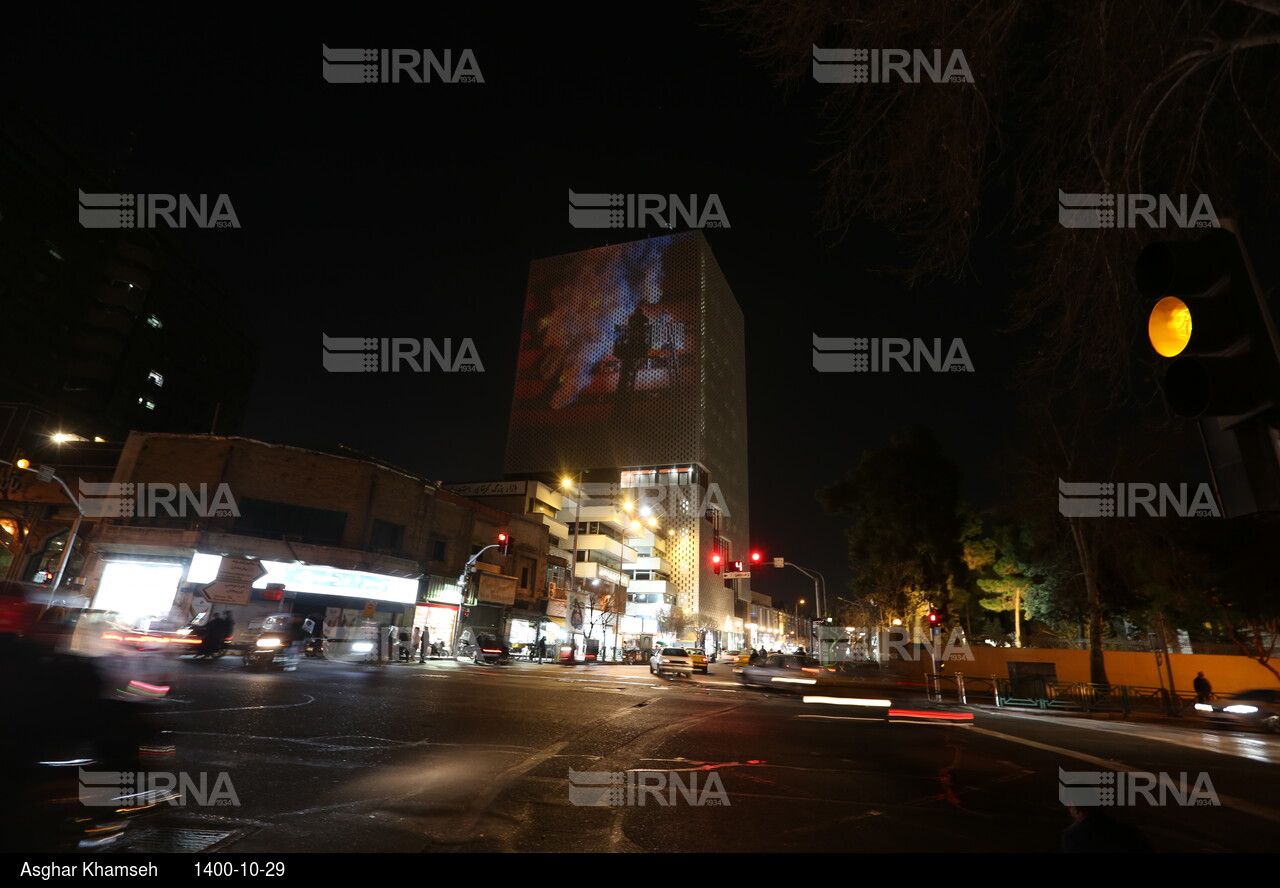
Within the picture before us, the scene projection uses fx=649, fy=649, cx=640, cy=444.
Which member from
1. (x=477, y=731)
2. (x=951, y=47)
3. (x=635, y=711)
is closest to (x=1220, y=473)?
(x=951, y=47)

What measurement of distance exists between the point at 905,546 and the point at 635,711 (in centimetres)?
2969

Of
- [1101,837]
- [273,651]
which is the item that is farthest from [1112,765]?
[273,651]

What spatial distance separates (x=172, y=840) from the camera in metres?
4.41

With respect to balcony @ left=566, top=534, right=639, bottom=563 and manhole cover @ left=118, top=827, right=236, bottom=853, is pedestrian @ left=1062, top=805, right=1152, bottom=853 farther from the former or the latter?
balcony @ left=566, top=534, right=639, bottom=563

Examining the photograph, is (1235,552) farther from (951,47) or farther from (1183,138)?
(951,47)

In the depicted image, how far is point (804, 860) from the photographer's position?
466 cm

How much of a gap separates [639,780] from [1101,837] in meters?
5.05

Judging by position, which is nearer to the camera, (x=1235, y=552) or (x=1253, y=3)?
(x=1253, y=3)

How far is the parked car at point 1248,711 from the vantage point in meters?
19.8

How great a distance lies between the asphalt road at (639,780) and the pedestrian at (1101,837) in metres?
2.44

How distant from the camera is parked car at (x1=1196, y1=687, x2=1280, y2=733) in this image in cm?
1984

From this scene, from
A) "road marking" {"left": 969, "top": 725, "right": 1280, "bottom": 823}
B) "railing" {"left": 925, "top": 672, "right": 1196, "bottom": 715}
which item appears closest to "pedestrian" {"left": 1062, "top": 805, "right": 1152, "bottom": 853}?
"road marking" {"left": 969, "top": 725, "right": 1280, "bottom": 823}

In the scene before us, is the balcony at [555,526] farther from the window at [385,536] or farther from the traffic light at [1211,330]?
the traffic light at [1211,330]

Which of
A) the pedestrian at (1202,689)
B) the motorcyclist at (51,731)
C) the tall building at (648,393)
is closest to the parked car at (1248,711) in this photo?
the pedestrian at (1202,689)
